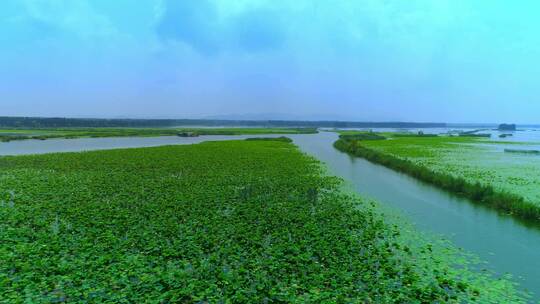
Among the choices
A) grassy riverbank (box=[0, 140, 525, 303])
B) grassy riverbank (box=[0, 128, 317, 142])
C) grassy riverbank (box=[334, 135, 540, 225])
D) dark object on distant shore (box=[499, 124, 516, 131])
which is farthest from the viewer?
dark object on distant shore (box=[499, 124, 516, 131])

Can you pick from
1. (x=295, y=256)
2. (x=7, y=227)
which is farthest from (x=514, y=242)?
(x=7, y=227)

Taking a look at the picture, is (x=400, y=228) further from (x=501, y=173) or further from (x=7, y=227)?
(x=501, y=173)

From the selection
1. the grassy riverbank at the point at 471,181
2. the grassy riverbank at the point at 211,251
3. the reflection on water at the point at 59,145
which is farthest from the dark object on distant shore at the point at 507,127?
the grassy riverbank at the point at 211,251

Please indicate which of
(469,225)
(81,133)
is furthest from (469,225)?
(81,133)

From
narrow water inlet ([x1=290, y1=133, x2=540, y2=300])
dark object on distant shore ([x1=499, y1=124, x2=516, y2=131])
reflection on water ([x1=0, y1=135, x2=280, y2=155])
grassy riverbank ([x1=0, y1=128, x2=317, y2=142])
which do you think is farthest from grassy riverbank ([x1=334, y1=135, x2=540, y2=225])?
dark object on distant shore ([x1=499, y1=124, x2=516, y2=131])

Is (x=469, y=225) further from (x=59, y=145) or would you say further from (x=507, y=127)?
(x=507, y=127)

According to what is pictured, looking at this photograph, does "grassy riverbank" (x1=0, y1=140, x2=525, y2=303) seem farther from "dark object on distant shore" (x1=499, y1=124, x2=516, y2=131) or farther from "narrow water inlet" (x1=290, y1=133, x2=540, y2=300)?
"dark object on distant shore" (x1=499, y1=124, x2=516, y2=131)

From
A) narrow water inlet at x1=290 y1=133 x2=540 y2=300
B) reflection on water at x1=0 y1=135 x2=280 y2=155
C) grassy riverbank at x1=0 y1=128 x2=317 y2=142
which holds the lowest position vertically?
narrow water inlet at x1=290 y1=133 x2=540 y2=300

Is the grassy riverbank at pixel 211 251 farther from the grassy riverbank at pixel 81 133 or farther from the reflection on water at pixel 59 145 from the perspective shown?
the grassy riverbank at pixel 81 133

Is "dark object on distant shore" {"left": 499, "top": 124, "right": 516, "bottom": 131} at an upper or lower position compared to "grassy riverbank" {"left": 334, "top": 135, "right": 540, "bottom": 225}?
upper
